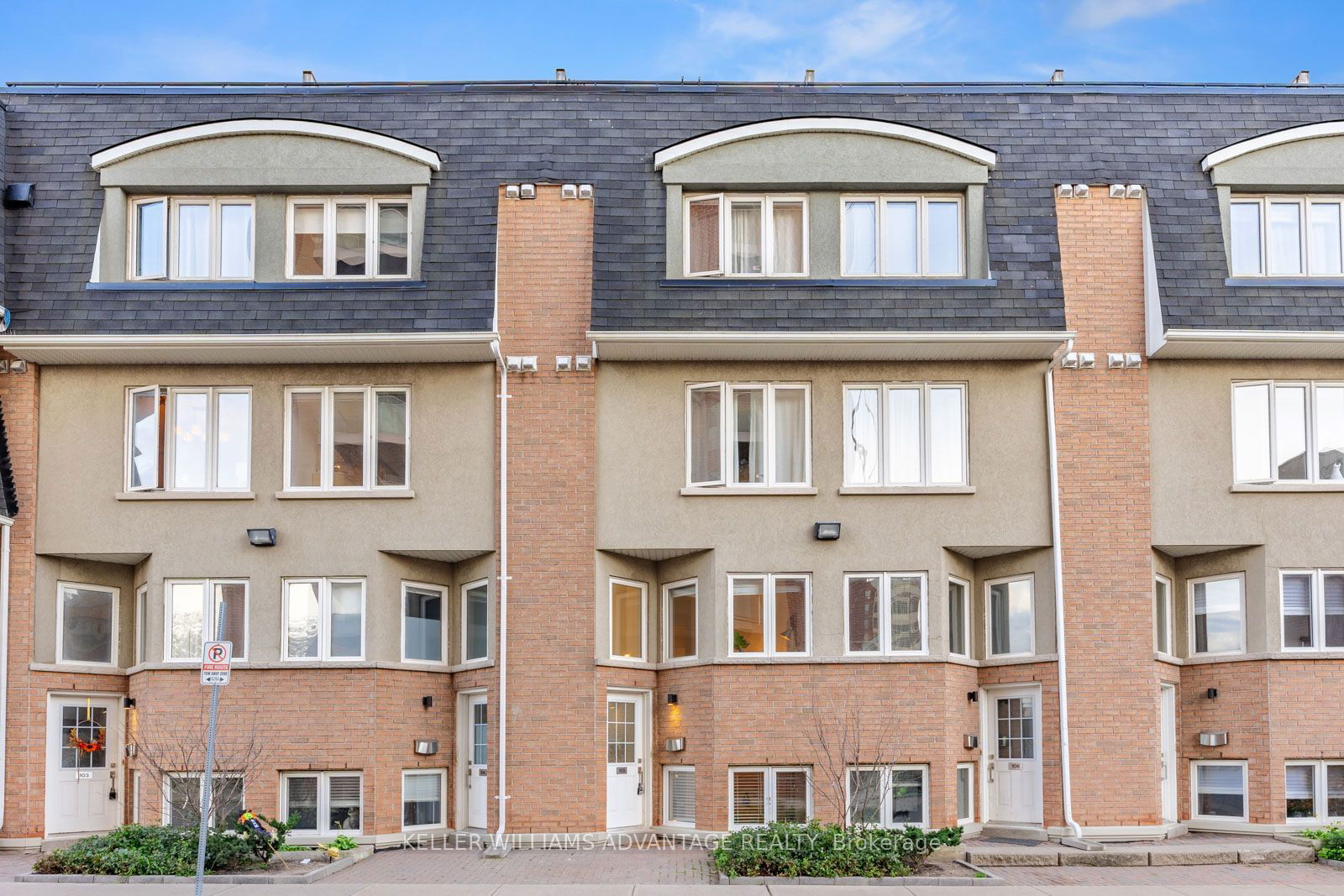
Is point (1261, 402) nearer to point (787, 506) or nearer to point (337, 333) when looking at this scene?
point (787, 506)

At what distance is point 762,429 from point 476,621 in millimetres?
4900

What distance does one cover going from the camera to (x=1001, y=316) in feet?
67.2

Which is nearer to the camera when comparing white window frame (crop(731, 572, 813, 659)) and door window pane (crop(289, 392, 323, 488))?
white window frame (crop(731, 572, 813, 659))

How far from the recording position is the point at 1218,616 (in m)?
21.4

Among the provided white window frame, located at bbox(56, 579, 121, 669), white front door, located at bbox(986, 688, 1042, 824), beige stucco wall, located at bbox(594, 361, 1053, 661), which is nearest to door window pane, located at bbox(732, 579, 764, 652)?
beige stucco wall, located at bbox(594, 361, 1053, 661)

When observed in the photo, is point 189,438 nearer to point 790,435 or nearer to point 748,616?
point 748,616

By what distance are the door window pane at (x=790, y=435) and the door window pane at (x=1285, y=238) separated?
6971mm

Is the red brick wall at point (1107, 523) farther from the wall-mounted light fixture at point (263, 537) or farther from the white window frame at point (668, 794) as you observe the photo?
the wall-mounted light fixture at point (263, 537)

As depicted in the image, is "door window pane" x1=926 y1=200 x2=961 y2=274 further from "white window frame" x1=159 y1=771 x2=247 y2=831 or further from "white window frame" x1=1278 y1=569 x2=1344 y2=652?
"white window frame" x1=159 y1=771 x2=247 y2=831

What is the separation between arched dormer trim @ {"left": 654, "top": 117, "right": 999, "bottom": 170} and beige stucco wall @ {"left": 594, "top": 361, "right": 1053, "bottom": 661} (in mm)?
2988

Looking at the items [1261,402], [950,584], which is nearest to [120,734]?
[950,584]

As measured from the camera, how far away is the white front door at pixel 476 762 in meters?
21.1

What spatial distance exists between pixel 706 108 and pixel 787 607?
746 centimetres

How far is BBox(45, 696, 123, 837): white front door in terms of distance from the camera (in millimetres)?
20641
